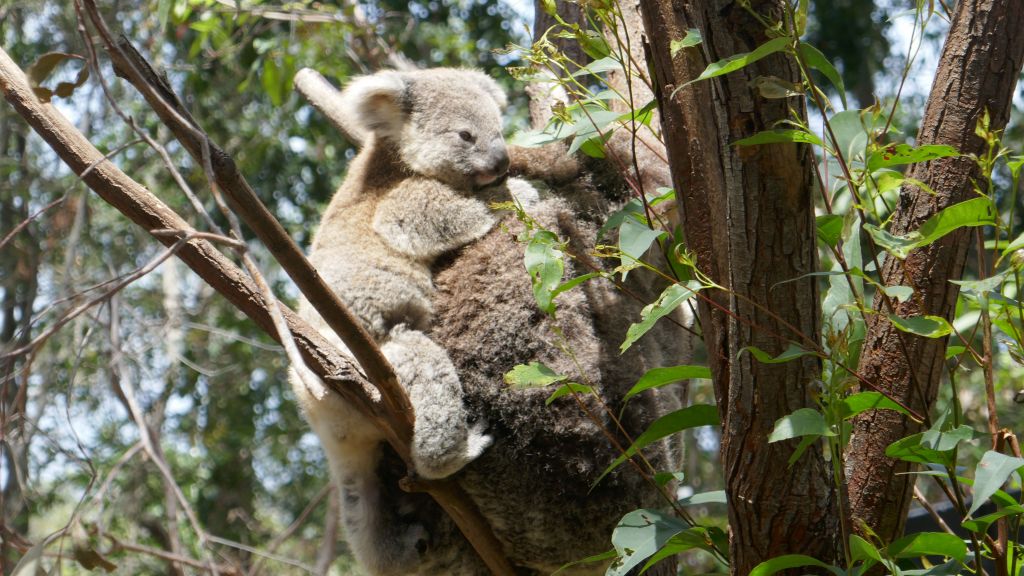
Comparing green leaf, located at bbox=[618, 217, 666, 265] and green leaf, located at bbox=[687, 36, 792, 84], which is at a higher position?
green leaf, located at bbox=[687, 36, 792, 84]

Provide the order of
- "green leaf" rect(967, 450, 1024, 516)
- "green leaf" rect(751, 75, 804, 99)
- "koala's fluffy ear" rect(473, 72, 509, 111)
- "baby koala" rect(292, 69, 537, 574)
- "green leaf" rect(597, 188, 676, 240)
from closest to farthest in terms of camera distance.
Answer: "green leaf" rect(967, 450, 1024, 516) < "green leaf" rect(751, 75, 804, 99) < "green leaf" rect(597, 188, 676, 240) < "baby koala" rect(292, 69, 537, 574) < "koala's fluffy ear" rect(473, 72, 509, 111)

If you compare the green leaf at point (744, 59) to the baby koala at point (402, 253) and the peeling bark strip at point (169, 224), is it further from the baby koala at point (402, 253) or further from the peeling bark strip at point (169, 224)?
the baby koala at point (402, 253)

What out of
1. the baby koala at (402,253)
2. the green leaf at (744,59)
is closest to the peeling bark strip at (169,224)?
the baby koala at (402,253)

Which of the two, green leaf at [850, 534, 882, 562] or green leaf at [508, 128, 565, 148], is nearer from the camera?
green leaf at [850, 534, 882, 562]

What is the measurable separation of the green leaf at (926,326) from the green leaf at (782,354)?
13 centimetres

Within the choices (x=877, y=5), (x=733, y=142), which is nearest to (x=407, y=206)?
(x=733, y=142)

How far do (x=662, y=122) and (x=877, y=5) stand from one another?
346 inches

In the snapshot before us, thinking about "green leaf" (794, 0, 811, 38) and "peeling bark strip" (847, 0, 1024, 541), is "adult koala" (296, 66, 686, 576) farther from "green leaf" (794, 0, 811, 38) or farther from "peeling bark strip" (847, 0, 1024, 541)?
"green leaf" (794, 0, 811, 38)

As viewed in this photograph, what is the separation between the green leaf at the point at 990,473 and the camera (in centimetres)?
116

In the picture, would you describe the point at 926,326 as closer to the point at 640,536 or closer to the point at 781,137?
the point at 781,137

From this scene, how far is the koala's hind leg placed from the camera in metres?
2.29

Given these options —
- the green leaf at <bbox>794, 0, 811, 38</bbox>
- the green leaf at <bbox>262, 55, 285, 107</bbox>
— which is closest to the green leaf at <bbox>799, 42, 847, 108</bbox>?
the green leaf at <bbox>794, 0, 811, 38</bbox>

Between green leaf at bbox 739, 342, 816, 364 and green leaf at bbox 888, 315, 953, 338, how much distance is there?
0.13 meters

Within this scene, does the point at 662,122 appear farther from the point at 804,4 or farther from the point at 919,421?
the point at 919,421
